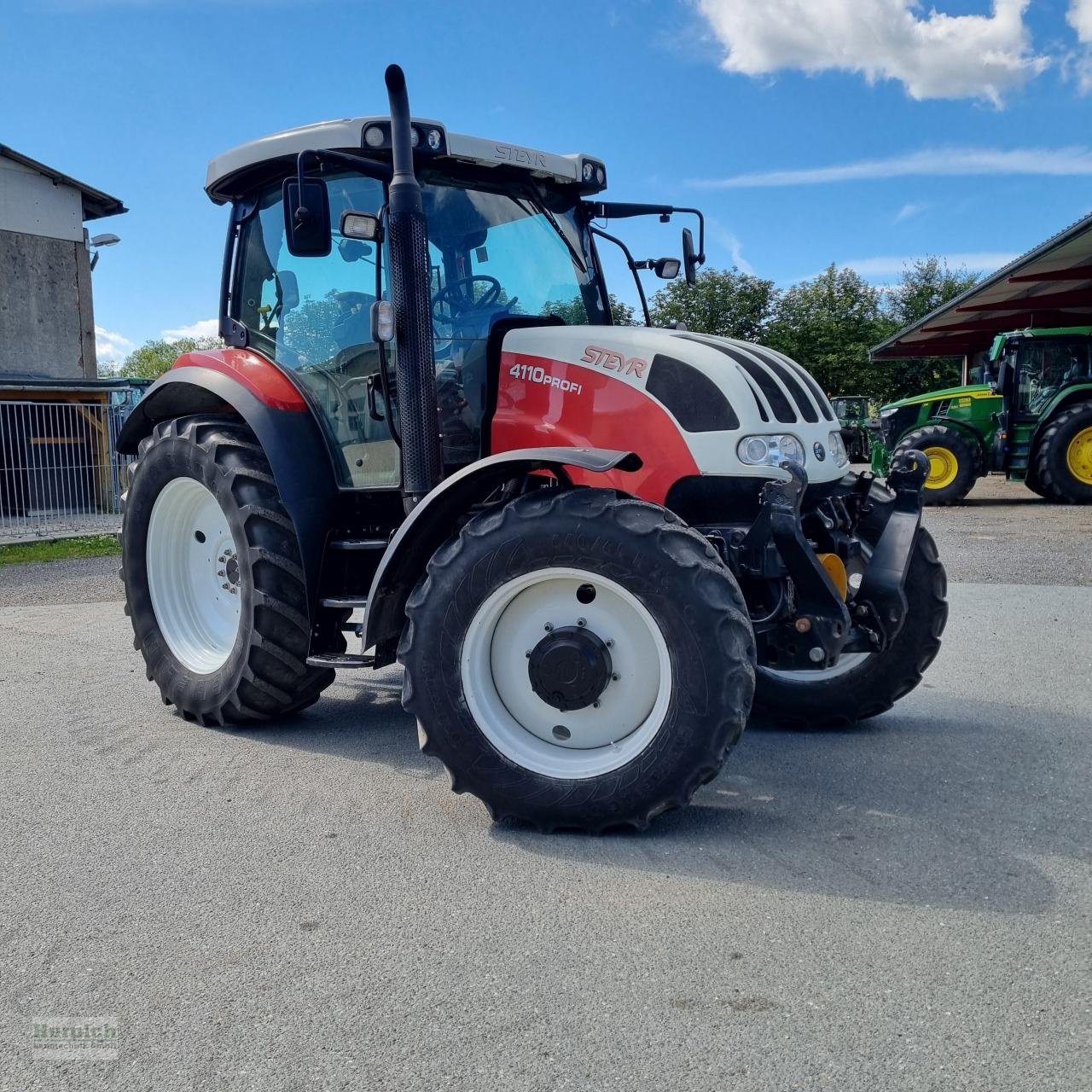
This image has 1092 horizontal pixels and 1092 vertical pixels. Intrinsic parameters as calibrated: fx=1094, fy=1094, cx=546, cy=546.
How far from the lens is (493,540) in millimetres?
3713

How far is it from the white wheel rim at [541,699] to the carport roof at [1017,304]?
15171 mm

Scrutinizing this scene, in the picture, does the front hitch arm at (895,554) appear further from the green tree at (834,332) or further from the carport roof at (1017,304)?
the green tree at (834,332)

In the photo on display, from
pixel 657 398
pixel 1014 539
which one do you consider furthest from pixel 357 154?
pixel 1014 539

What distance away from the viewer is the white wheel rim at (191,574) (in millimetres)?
5469

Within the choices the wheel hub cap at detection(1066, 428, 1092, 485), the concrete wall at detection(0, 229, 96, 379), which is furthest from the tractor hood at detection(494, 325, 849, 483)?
the concrete wall at detection(0, 229, 96, 379)

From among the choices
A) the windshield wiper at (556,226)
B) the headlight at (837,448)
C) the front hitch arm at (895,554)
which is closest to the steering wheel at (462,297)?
the windshield wiper at (556,226)

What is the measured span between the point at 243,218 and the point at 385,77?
1.48m

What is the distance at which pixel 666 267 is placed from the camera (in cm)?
551

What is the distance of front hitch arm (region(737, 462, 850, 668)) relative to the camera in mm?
3775

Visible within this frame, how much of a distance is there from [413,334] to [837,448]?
1.84 m

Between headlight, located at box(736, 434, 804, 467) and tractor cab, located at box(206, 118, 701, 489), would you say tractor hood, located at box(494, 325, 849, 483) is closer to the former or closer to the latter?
headlight, located at box(736, 434, 804, 467)

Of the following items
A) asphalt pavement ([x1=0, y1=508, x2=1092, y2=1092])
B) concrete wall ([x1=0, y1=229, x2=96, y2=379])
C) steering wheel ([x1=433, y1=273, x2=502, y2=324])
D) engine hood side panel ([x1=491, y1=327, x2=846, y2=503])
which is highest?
concrete wall ([x1=0, y1=229, x2=96, y2=379])

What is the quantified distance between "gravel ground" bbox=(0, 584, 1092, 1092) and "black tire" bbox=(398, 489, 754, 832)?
169 millimetres

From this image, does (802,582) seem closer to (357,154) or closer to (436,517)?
(436,517)
